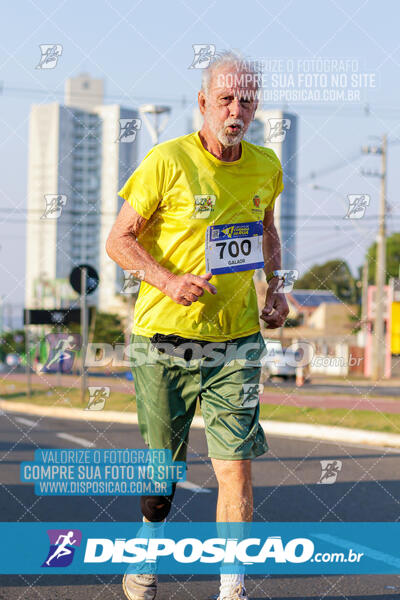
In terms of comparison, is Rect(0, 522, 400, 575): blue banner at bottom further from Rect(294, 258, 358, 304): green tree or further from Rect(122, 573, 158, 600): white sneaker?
Rect(294, 258, 358, 304): green tree

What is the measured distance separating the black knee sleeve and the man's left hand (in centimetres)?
76

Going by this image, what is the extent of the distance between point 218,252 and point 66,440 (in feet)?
26.4

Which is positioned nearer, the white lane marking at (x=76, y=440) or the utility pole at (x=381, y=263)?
the white lane marking at (x=76, y=440)

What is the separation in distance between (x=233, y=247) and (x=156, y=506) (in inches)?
41.4

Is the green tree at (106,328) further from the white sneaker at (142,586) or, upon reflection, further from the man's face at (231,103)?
the man's face at (231,103)

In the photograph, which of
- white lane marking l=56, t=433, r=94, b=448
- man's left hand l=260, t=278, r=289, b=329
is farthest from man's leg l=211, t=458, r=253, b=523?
white lane marking l=56, t=433, r=94, b=448

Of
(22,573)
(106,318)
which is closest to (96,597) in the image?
(22,573)

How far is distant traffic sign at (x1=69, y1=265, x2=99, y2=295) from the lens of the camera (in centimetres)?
1503

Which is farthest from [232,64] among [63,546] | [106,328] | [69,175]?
[69,175]

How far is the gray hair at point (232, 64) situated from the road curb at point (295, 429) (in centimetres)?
790

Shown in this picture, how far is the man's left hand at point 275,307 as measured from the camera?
388 cm

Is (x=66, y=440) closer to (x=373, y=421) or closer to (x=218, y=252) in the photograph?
(x=373, y=421)

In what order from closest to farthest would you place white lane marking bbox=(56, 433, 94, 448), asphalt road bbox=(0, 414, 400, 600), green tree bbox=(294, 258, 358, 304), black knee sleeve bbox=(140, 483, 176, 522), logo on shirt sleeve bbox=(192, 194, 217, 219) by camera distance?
logo on shirt sleeve bbox=(192, 194, 217, 219) < black knee sleeve bbox=(140, 483, 176, 522) < asphalt road bbox=(0, 414, 400, 600) < white lane marking bbox=(56, 433, 94, 448) < green tree bbox=(294, 258, 358, 304)

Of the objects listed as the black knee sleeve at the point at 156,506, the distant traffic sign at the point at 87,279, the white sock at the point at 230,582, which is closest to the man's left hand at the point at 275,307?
the black knee sleeve at the point at 156,506
